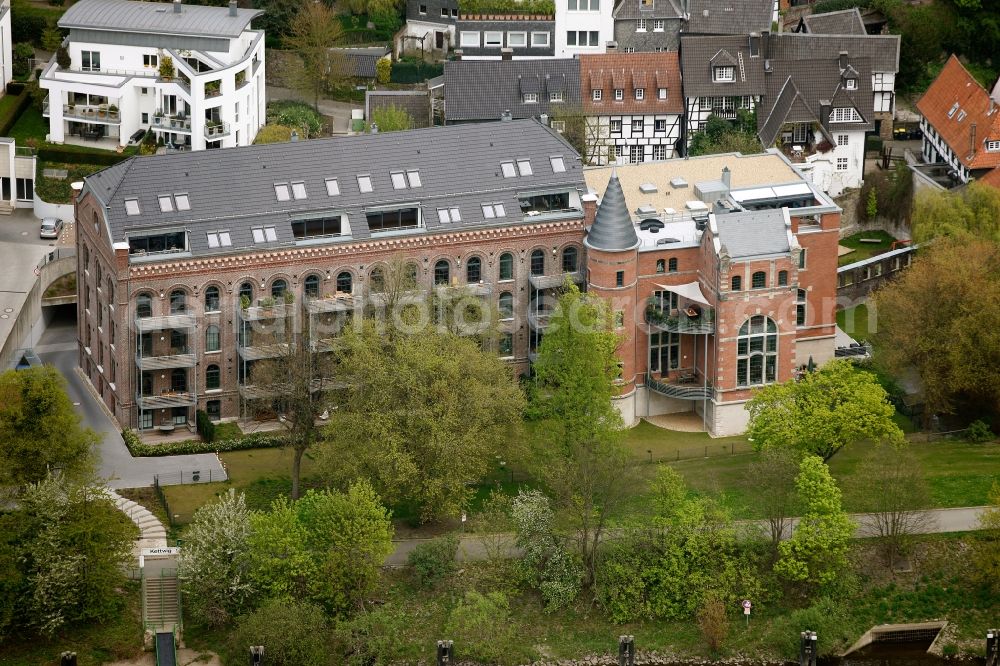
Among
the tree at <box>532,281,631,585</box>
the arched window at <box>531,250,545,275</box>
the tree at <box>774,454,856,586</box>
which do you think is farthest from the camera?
the arched window at <box>531,250,545,275</box>

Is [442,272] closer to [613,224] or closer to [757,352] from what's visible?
[613,224]

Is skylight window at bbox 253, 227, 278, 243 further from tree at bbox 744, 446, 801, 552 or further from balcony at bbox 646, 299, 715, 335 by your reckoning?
tree at bbox 744, 446, 801, 552

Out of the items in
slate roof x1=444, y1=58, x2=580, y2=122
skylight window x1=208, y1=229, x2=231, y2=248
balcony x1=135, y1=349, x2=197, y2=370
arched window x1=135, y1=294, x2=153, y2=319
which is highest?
slate roof x1=444, y1=58, x2=580, y2=122

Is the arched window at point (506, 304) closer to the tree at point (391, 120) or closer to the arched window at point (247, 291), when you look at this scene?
the arched window at point (247, 291)

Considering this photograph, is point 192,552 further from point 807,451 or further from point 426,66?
point 426,66

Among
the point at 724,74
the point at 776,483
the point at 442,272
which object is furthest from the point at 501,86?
the point at 776,483

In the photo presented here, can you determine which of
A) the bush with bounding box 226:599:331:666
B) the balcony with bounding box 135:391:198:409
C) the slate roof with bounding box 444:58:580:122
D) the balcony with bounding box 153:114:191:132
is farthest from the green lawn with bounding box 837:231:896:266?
the bush with bounding box 226:599:331:666
